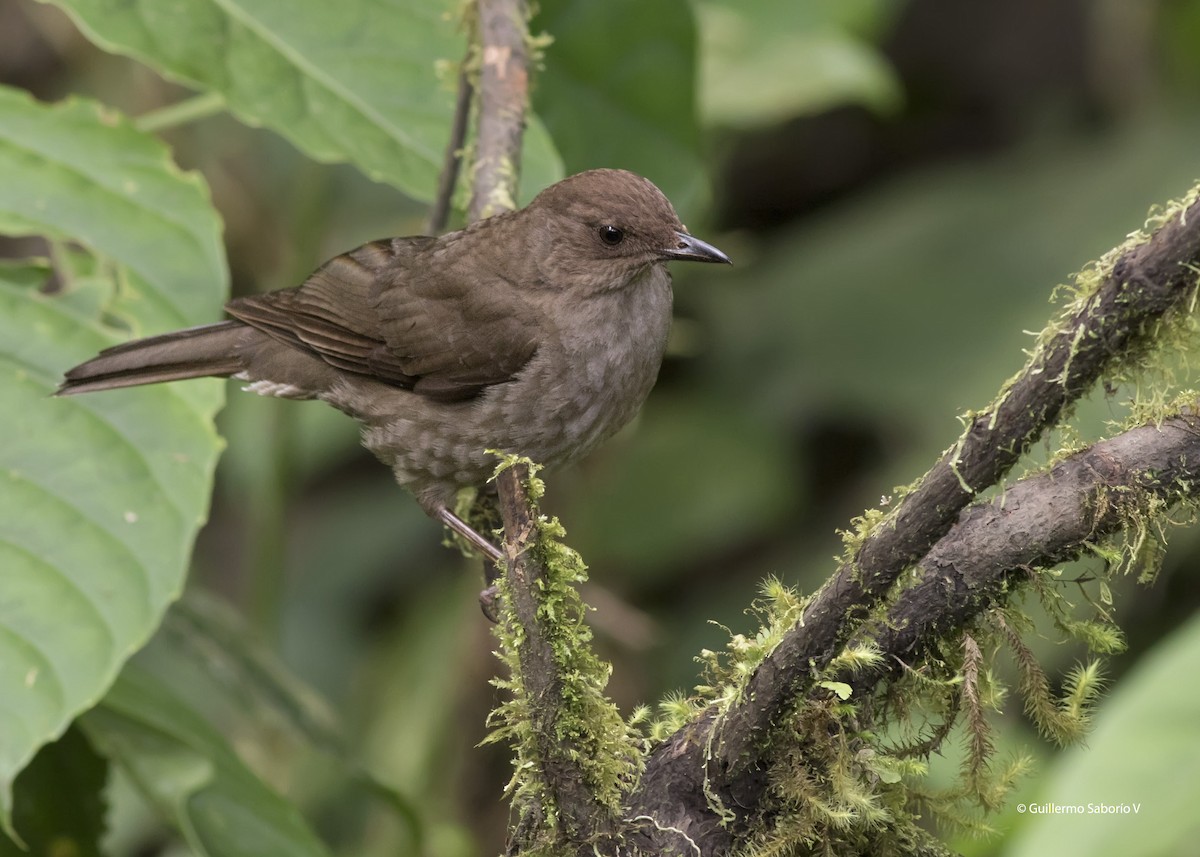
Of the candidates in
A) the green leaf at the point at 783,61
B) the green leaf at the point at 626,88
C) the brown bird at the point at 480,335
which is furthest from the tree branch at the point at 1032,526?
the green leaf at the point at 783,61

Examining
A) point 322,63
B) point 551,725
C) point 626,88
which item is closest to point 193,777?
point 551,725

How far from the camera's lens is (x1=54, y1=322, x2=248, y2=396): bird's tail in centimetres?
279

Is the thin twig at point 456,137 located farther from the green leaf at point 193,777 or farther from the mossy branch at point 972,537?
the mossy branch at point 972,537

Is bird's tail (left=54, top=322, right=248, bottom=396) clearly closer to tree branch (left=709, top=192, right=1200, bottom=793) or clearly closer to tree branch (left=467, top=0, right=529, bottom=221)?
tree branch (left=467, top=0, right=529, bottom=221)

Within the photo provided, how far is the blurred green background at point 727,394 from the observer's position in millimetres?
5008

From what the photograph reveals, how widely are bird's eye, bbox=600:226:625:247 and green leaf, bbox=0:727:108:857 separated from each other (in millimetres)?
1682

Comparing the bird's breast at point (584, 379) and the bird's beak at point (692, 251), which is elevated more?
the bird's beak at point (692, 251)

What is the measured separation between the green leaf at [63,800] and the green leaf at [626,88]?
192 centimetres

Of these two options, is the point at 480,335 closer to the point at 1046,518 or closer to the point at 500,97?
the point at 500,97

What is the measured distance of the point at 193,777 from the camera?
2.78 meters

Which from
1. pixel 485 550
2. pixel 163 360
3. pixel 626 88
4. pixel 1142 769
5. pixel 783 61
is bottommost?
pixel 1142 769

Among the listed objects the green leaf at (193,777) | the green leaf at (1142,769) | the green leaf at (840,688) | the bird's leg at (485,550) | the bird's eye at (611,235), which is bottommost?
the green leaf at (1142,769)

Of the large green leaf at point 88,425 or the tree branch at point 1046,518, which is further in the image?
the large green leaf at point 88,425

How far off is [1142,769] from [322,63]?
242 centimetres
